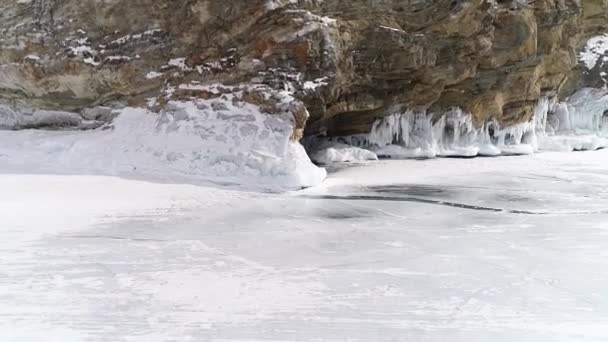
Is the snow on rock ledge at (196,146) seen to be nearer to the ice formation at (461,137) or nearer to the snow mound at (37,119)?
the snow mound at (37,119)

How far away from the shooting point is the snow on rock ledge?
7492mm

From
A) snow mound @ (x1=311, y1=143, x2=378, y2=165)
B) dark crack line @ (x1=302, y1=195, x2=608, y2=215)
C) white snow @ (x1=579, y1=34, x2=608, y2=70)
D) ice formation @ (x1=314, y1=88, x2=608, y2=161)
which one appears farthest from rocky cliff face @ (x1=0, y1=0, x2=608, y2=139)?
white snow @ (x1=579, y1=34, x2=608, y2=70)

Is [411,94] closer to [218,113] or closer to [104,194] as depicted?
[218,113]

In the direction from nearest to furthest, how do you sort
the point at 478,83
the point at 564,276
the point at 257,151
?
the point at 564,276 → the point at 257,151 → the point at 478,83

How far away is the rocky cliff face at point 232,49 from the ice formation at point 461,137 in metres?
1.02

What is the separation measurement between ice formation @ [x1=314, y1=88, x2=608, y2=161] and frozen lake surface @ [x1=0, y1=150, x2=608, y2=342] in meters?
4.54

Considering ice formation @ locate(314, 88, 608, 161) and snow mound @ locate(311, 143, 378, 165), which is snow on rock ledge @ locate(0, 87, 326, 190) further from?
ice formation @ locate(314, 88, 608, 161)

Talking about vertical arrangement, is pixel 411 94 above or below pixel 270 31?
below

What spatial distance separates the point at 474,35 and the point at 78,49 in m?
7.86

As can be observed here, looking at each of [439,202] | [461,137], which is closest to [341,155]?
[461,137]

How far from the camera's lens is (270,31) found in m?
8.37

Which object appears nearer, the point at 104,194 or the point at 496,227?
the point at 496,227

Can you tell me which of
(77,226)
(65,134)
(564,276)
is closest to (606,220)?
(564,276)

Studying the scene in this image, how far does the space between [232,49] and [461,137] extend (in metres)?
6.12
